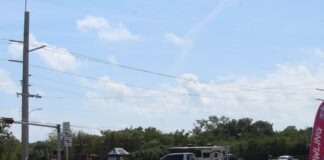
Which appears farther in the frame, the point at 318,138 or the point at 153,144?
the point at 153,144

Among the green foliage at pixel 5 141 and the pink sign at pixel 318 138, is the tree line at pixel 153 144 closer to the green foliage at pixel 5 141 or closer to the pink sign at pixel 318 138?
the green foliage at pixel 5 141

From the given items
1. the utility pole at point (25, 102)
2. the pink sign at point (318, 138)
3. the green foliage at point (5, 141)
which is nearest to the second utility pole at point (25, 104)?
the utility pole at point (25, 102)

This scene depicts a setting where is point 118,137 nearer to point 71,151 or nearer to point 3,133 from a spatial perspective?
point 71,151

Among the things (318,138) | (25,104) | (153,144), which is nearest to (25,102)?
(25,104)

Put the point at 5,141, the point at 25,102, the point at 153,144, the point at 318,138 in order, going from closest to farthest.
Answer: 1. the point at 318,138
2. the point at 25,102
3. the point at 5,141
4. the point at 153,144

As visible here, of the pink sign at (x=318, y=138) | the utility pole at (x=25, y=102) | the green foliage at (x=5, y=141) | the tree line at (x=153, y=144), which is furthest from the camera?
the tree line at (x=153, y=144)

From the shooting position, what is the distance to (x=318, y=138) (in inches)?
874

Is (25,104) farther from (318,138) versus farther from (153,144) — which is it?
(153,144)

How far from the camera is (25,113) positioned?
135ft

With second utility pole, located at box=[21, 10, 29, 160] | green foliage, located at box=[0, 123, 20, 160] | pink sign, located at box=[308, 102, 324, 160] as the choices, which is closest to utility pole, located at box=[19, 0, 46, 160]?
second utility pole, located at box=[21, 10, 29, 160]

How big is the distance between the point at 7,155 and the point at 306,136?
155 feet

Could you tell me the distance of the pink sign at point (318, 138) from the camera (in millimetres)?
22047

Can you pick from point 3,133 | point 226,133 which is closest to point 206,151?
point 3,133

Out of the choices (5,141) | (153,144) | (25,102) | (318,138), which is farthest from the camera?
(153,144)
